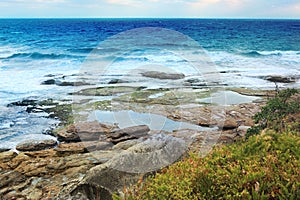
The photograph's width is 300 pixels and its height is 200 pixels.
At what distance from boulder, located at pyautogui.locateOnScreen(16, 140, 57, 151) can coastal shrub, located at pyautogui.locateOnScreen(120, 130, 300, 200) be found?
7434 millimetres

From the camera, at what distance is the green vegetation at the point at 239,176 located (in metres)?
3.30

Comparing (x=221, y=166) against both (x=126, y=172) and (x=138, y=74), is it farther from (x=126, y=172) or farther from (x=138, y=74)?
(x=138, y=74)

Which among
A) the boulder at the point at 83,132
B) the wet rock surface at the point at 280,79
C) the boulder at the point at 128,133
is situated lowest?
the wet rock surface at the point at 280,79

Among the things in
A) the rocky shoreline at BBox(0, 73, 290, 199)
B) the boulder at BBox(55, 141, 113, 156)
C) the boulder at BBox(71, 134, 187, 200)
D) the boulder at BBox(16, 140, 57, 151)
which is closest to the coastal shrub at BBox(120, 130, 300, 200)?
the boulder at BBox(71, 134, 187, 200)

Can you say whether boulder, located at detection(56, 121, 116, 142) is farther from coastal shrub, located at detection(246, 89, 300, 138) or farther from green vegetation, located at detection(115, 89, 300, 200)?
green vegetation, located at detection(115, 89, 300, 200)

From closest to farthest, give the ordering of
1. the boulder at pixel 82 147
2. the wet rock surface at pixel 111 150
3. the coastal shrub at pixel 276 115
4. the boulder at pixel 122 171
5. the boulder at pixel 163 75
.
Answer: the boulder at pixel 122 171 → the wet rock surface at pixel 111 150 → the coastal shrub at pixel 276 115 → the boulder at pixel 82 147 → the boulder at pixel 163 75

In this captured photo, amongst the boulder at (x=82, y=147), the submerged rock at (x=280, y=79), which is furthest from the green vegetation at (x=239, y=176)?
the submerged rock at (x=280, y=79)

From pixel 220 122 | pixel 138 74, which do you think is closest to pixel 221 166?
pixel 220 122

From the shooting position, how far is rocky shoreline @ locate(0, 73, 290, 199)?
5.15m

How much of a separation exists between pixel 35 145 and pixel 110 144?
7.44 feet

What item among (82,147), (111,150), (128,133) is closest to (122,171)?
(111,150)

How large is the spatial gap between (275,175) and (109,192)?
2.36 meters

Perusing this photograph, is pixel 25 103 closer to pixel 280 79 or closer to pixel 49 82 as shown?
pixel 49 82

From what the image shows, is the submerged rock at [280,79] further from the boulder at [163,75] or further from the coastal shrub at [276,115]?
the coastal shrub at [276,115]
